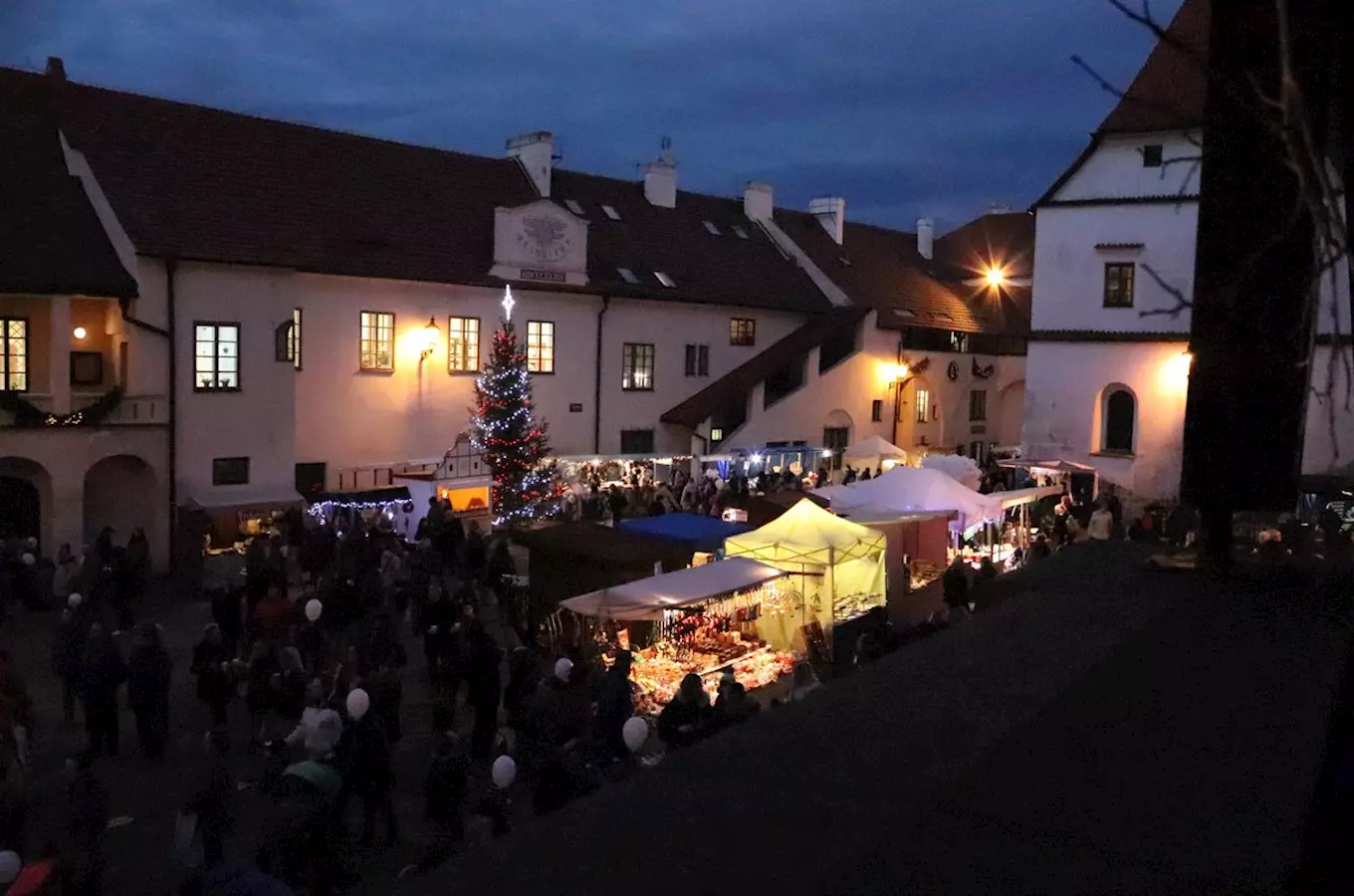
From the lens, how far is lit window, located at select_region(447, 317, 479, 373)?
93.0 feet

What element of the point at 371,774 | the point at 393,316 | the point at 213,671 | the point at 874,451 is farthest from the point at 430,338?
the point at 371,774

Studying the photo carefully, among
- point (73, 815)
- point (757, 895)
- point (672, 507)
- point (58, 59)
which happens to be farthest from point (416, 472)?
point (757, 895)

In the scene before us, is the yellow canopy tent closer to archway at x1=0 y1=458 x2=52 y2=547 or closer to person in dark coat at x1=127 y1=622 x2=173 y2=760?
person in dark coat at x1=127 y1=622 x2=173 y2=760

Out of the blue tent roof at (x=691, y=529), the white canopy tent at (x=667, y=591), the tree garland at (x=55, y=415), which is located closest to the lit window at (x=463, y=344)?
the tree garland at (x=55, y=415)

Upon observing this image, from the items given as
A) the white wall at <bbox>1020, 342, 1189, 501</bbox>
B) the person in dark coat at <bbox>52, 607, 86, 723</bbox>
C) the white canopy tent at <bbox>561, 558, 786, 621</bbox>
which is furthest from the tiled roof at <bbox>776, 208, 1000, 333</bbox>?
the person in dark coat at <bbox>52, 607, 86, 723</bbox>

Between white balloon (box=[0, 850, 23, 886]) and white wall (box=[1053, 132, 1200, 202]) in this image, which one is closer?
white balloon (box=[0, 850, 23, 886])

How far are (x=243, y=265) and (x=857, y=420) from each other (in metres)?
20.0

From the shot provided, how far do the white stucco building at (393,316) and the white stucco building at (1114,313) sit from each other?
22.5ft

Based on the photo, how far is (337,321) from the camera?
2597 cm

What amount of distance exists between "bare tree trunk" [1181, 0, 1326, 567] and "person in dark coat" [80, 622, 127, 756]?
10.8m

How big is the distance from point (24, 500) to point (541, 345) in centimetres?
1276

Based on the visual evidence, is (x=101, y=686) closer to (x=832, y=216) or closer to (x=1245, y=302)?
(x=1245, y=302)

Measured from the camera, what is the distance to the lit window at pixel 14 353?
21344mm

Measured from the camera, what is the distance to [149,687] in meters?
11.8
